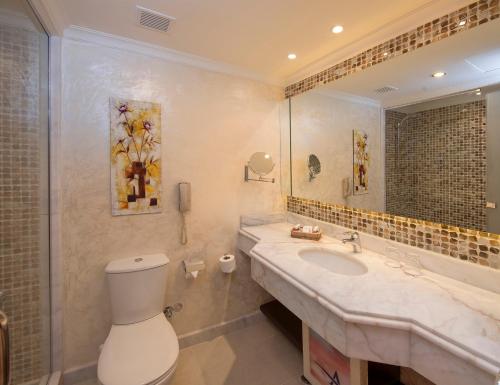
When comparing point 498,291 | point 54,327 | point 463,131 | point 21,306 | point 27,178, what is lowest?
point 54,327

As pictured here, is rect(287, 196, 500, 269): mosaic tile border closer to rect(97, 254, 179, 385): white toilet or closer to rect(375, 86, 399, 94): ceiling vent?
rect(375, 86, 399, 94): ceiling vent

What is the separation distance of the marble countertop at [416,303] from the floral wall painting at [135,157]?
1015mm

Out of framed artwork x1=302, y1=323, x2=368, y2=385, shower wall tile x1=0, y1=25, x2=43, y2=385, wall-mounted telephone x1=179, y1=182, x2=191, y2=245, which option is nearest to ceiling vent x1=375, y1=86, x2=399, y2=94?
wall-mounted telephone x1=179, y1=182, x2=191, y2=245

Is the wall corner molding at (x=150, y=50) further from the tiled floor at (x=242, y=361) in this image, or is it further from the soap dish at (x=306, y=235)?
the tiled floor at (x=242, y=361)

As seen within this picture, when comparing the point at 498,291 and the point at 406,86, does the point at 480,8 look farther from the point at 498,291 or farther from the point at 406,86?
the point at 498,291

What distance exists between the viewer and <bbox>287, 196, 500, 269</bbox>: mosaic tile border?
113 centimetres

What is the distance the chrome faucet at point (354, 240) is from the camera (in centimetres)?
158

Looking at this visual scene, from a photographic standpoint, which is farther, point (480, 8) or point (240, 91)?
point (240, 91)

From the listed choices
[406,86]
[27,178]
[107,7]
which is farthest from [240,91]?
[27,178]

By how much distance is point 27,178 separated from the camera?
1.44m

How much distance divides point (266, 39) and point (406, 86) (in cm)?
95

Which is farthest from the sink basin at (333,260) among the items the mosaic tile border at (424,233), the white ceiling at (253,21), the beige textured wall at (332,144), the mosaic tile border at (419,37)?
the white ceiling at (253,21)

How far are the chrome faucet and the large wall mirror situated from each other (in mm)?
217

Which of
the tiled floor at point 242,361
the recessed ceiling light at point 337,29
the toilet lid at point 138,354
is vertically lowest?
the tiled floor at point 242,361
